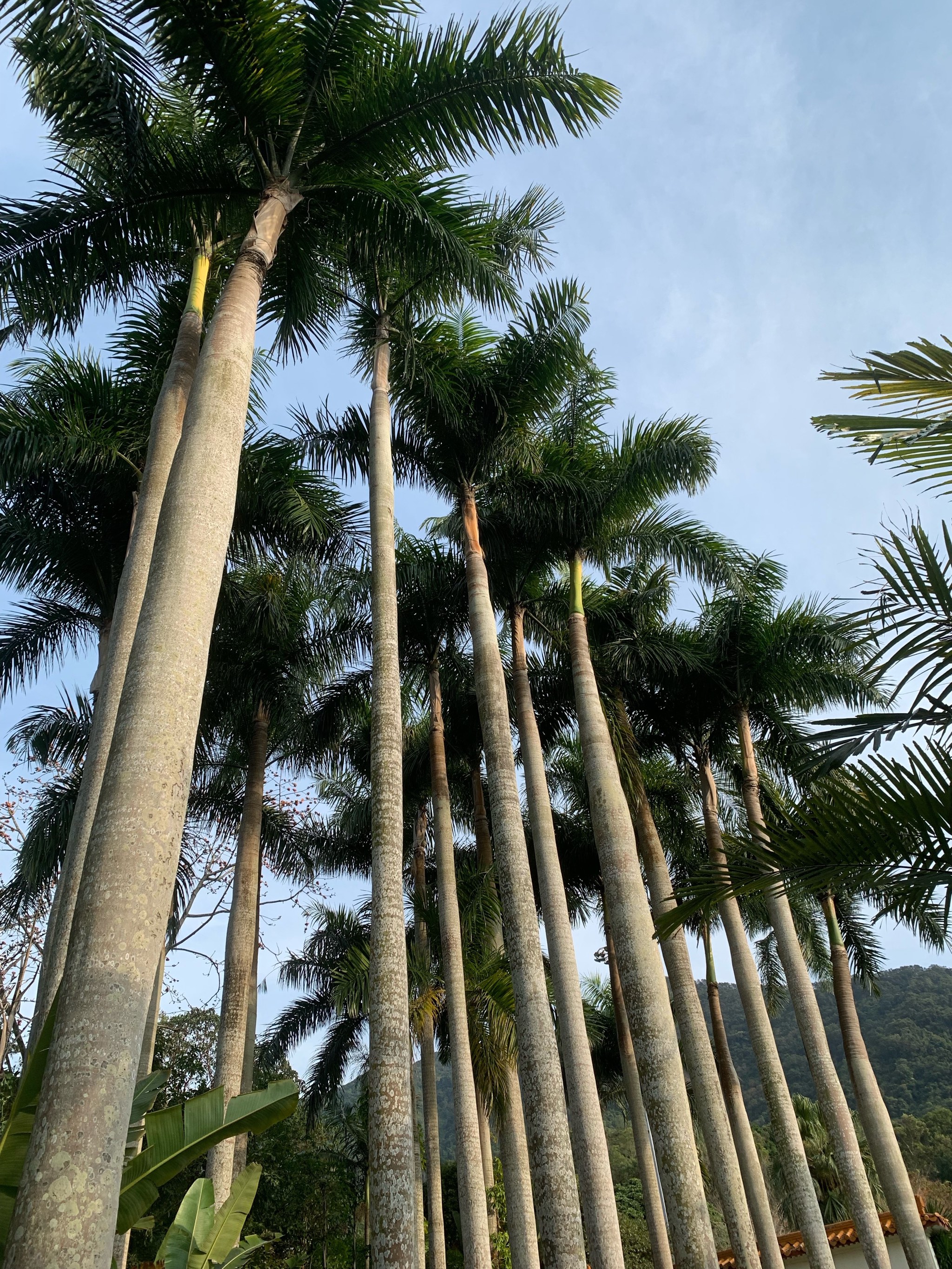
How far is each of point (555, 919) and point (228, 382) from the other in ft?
30.3

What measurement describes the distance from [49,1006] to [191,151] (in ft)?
25.9

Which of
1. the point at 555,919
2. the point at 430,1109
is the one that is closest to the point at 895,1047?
the point at 430,1109

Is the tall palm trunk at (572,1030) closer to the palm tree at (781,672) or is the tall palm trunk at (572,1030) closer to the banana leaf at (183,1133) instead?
the palm tree at (781,672)

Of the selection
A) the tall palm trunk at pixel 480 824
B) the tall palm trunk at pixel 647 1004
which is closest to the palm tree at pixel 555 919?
the tall palm trunk at pixel 647 1004

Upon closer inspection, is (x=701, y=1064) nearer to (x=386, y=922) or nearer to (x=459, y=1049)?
(x=459, y=1049)

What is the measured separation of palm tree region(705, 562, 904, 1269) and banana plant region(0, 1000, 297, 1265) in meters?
12.6

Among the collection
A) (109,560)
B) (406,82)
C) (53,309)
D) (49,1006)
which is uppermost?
(109,560)

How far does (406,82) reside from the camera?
830 cm

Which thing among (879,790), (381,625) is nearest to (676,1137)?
(381,625)

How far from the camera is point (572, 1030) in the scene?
1182 centimetres

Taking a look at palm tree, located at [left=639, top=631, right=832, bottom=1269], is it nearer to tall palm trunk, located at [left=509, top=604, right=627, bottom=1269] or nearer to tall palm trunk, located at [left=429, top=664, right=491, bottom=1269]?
tall palm trunk, located at [left=509, top=604, right=627, bottom=1269]

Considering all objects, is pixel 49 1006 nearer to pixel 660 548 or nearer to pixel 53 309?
pixel 53 309

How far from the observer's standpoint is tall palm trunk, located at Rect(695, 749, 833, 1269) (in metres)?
14.9

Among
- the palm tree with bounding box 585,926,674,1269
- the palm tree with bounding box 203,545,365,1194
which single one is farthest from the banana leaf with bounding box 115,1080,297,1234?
the palm tree with bounding box 585,926,674,1269
